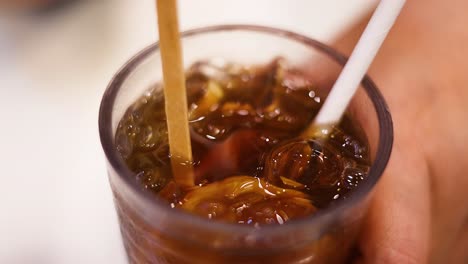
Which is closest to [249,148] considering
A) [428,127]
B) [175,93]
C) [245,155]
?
[245,155]

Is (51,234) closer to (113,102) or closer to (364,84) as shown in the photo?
(113,102)

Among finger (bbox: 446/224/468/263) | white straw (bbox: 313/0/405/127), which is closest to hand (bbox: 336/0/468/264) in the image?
finger (bbox: 446/224/468/263)

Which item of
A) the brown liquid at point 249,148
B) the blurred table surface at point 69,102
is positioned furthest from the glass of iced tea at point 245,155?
the blurred table surface at point 69,102

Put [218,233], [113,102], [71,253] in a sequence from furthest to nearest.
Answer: [71,253], [113,102], [218,233]

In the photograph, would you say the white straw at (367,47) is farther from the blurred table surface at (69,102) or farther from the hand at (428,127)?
the blurred table surface at (69,102)

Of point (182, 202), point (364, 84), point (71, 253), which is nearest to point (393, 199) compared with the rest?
point (364, 84)

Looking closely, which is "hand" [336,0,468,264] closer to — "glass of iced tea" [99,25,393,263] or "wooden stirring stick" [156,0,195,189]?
"glass of iced tea" [99,25,393,263]

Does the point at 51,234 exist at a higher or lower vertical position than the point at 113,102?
lower
